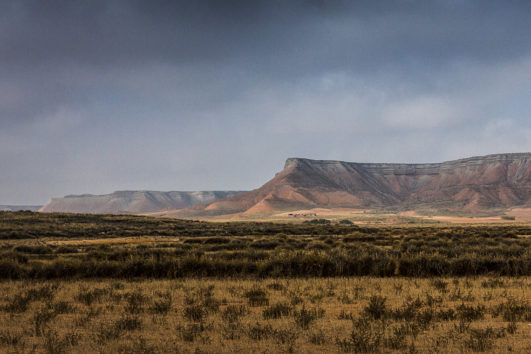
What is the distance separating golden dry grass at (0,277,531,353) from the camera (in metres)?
7.80

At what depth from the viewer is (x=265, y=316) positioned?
10.2 meters

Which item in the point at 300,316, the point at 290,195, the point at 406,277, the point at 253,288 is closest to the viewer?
the point at 300,316

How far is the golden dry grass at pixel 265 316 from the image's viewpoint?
25.6 feet

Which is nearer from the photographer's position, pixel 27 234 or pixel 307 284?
pixel 307 284

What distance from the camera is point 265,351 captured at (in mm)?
7457

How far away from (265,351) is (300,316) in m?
2.48

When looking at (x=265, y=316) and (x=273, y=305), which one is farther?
(x=273, y=305)

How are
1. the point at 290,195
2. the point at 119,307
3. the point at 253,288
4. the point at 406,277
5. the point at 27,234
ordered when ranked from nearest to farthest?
the point at 119,307 < the point at 253,288 < the point at 406,277 < the point at 27,234 < the point at 290,195

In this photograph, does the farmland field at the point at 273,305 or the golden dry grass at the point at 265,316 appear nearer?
the golden dry grass at the point at 265,316

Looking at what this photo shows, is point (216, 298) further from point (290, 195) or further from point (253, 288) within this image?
point (290, 195)

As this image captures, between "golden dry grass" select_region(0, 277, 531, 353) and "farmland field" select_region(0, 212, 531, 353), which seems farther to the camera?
"farmland field" select_region(0, 212, 531, 353)

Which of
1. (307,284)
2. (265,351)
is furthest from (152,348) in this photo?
(307,284)

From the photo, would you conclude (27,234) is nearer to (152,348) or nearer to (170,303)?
(170,303)

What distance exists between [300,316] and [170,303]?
3.87 meters
